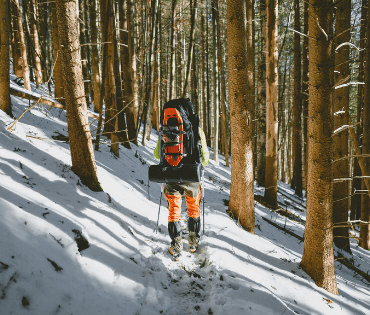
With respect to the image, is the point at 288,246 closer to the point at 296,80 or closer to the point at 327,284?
the point at 327,284

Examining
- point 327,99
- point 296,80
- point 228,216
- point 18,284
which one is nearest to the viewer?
point 18,284

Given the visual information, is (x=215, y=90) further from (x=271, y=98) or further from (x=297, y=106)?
(x=271, y=98)

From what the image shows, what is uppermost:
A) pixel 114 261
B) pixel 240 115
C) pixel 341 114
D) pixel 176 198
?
pixel 240 115

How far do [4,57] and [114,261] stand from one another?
4.98 metres

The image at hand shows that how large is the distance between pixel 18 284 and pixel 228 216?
359cm

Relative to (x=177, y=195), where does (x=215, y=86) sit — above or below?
above

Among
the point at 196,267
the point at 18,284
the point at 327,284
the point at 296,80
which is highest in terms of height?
the point at 296,80

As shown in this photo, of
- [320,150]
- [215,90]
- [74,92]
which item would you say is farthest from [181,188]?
[215,90]

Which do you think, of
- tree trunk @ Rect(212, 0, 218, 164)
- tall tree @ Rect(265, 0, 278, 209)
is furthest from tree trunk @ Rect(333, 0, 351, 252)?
tree trunk @ Rect(212, 0, 218, 164)

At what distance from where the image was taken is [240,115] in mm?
4062

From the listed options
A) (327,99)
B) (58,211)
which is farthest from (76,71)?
(327,99)

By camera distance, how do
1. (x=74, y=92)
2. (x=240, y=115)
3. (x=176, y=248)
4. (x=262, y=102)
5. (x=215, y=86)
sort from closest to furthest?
1. (x=176, y=248)
2. (x=74, y=92)
3. (x=240, y=115)
4. (x=262, y=102)
5. (x=215, y=86)

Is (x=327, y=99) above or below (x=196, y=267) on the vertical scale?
above

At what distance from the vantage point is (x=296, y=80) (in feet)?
31.0
